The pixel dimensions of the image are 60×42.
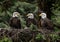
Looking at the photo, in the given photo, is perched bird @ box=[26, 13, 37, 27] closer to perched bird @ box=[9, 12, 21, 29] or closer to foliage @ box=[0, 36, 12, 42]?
perched bird @ box=[9, 12, 21, 29]

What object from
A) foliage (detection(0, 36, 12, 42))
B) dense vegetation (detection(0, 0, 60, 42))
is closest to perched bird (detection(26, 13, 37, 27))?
dense vegetation (detection(0, 0, 60, 42))

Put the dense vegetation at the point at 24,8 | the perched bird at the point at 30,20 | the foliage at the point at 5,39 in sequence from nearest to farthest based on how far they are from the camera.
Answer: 1. the foliage at the point at 5,39
2. the perched bird at the point at 30,20
3. the dense vegetation at the point at 24,8

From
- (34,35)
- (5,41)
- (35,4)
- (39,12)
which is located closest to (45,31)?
(34,35)

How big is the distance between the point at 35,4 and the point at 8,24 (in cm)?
332

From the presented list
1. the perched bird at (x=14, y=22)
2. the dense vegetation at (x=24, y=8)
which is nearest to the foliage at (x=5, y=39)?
the perched bird at (x=14, y=22)

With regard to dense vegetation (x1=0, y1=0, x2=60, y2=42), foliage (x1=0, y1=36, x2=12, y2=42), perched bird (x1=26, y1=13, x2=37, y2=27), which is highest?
foliage (x1=0, y1=36, x2=12, y2=42)

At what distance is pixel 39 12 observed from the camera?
19031mm

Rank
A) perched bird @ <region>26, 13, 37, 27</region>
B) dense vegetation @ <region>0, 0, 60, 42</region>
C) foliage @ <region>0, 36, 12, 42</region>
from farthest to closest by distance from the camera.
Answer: dense vegetation @ <region>0, 0, 60, 42</region>, perched bird @ <region>26, 13, 37, 27</region>, foliage @ <region>0, 36, 12, 42</region>

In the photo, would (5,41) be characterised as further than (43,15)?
No

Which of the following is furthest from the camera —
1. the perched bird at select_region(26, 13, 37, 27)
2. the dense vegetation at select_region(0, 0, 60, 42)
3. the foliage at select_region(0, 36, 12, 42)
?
the dense vegetation at select_region(0, 0, 60, 42)

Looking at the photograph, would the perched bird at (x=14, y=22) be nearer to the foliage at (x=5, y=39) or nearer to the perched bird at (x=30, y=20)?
the perched bird at (x=30, y=20)

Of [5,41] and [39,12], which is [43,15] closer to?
[39,12]

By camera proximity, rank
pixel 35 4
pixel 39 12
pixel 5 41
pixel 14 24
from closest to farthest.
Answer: pixel 5 41, pixel 14 24, pixel 39 12, pixel 35 4

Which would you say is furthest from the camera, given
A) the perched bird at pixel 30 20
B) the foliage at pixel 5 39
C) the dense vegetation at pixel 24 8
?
the dense vegetation at pixel 24 8
